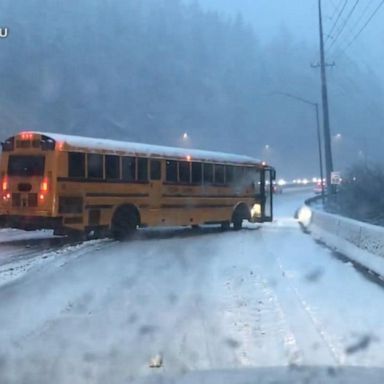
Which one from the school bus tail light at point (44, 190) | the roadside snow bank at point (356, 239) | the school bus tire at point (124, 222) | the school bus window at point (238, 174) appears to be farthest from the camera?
the school bus window at point (238, 174)

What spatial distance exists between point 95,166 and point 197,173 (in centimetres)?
604

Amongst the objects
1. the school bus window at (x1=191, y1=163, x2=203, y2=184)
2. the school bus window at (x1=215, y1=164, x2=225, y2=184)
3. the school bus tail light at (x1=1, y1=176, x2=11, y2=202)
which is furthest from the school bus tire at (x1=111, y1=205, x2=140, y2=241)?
the school bus window at (x1=215, y1=164, x2=225, y2=184)

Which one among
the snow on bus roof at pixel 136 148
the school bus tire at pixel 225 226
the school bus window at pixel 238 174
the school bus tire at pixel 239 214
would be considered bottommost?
the school bus tire at pixel 225 226

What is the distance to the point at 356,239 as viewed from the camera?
2044 centimetres

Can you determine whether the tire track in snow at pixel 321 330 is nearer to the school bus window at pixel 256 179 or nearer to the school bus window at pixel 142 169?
the school bus window at pixel 142 169

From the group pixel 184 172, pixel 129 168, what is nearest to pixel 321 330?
pixel 129 168

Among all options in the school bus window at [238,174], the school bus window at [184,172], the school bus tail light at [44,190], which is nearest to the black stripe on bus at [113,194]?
the school bus tail light at [44,190]

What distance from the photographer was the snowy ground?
8320 millimetres

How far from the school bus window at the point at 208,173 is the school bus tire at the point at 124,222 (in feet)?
14.5

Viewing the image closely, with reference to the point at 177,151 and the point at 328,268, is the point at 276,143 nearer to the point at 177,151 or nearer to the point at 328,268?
the point at 177,151

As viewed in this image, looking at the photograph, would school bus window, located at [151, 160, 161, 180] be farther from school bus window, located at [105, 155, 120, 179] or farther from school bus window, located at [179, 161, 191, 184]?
school bus window, located at [105, 155, 120, 179]

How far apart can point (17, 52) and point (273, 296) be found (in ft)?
250

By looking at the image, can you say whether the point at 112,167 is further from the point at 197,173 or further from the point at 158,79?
the point at 158,79

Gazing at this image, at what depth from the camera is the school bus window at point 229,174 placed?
29.9m
